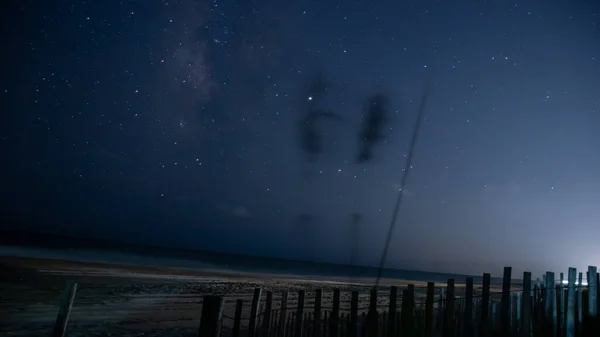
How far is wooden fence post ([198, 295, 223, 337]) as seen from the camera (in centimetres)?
428

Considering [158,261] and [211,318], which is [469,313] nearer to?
[211,318]

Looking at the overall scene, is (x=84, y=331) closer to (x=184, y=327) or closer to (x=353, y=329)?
(x=184, y=327)

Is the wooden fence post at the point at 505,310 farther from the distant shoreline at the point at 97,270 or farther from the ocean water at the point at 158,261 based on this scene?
the ocean water at the point at 158,261

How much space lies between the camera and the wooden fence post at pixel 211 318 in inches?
169

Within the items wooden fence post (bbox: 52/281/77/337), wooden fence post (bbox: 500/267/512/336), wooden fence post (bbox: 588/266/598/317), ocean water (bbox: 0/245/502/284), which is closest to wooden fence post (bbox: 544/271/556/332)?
wooden fence post (bbox: 588/266/598/317)

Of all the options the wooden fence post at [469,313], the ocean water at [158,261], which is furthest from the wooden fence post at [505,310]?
the ocean water at [158,261]

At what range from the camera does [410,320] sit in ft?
21.9

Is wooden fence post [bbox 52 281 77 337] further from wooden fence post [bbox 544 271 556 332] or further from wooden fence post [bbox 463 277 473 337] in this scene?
wooden fence post [bbox 544 271 556 332]

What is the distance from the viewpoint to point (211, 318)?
14.1 ft

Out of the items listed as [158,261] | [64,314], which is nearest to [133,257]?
[158,261]

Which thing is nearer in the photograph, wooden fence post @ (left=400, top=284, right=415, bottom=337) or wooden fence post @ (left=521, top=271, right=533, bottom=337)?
wooden fence post @ (left=400, top=284, right=415, bottom=337)

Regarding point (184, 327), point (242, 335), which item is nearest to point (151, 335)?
point (184, 327)

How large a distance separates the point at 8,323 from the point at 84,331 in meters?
2.54

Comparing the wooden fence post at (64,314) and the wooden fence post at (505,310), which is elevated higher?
the wooden fence post at (505,310)
